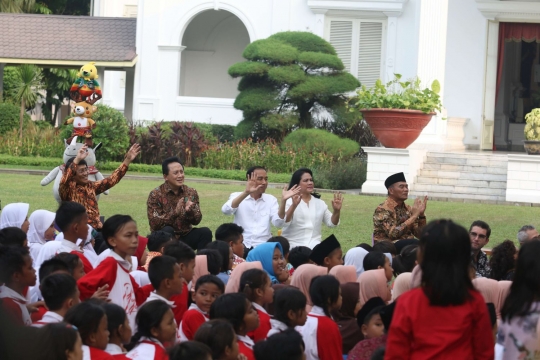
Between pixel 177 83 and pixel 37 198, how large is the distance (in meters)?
12.1

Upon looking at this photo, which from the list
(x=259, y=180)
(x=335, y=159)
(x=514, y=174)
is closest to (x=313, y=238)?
(x=259, y=180)

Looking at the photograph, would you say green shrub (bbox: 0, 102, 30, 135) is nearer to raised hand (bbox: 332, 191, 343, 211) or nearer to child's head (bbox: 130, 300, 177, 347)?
raised hand (bbox: 332, 191, 343, 211)

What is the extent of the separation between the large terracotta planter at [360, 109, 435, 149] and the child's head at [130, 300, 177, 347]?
1136 cm

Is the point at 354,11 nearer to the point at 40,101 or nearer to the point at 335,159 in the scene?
the point at 335,159

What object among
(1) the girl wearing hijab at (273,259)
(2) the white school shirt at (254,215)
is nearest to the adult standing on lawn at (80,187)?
(2) the white school shirt at (254,215)

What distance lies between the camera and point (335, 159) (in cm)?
1970

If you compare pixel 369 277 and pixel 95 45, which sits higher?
pixel 95 45

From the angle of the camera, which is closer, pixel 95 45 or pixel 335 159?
pixel 335 159

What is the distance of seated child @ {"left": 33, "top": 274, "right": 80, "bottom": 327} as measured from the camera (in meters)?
4.77

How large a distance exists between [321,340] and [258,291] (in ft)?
1.78

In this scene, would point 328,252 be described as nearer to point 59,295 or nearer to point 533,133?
point 59,295

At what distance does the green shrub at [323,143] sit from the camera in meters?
19.8

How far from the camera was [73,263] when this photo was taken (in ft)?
18.3

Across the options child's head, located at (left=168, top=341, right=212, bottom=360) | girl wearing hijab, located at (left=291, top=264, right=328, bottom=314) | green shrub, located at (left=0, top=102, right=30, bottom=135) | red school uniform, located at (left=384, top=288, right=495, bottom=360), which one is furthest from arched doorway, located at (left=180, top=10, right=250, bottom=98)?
red school uniform, located at (left=384, top=288, right=495, bottom=360)
